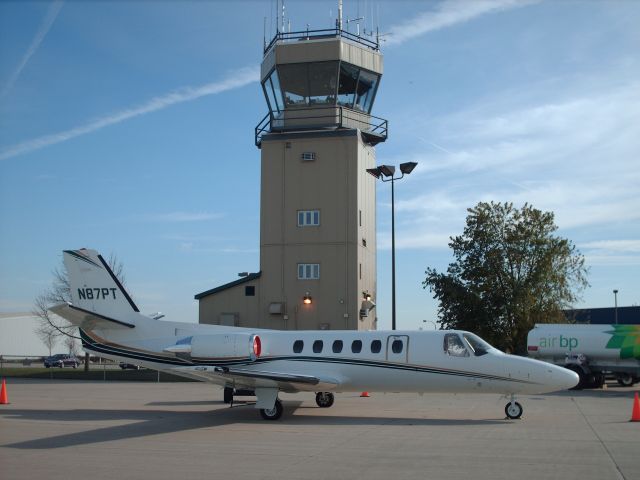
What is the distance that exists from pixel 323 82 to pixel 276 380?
79.5 feet

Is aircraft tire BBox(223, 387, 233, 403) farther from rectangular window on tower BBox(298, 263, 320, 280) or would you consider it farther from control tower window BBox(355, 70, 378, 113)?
control tower window BBox(355, 70, 378, 113)

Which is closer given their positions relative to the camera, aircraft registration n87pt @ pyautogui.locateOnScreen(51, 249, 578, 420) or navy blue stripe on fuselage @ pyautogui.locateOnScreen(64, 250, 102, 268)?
aircraft registration n87pt @ pyautogui.locateOnScreen(51, 249, 578, 420)

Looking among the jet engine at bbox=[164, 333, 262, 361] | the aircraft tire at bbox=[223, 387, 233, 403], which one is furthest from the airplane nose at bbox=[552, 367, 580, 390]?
the aircraft tire at bbox=[223, 387, 233, 403]

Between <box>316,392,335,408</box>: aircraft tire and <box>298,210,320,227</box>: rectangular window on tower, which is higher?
<box>298,210,320,227</box>: rectangular window on tower

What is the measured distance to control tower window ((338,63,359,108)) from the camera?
39.0 metres

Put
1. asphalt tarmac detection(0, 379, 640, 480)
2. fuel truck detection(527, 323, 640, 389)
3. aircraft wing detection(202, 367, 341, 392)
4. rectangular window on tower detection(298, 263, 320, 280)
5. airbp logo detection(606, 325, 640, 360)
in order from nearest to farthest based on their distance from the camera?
1. asphalt tarmac detection(0, 379, 640, 480)
2. aircraft wing detection(202, 367, 341, 392)
3. airbp logo detection(606, 325, 640, 360)
4. fuel truck detection(527, 323, 640, 389)
5. rectangular window on tower detection(298, 263, 320, 280)

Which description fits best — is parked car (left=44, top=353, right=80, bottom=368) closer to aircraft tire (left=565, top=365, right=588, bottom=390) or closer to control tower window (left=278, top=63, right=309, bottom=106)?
control tower window (left=278, top=63, right=309, bottom=106)

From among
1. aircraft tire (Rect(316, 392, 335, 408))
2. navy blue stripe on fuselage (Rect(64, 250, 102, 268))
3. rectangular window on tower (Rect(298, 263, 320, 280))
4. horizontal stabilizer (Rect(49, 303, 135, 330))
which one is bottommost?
aircraft tire (Rect(316, 392, 335, 408))

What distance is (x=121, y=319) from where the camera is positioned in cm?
2266

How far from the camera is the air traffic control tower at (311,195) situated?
3891cm

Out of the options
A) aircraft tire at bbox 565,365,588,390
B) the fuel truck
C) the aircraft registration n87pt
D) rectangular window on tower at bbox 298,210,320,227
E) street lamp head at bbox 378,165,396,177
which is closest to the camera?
the aircraft registration n87pt

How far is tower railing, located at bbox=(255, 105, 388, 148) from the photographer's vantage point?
39469 millimetres

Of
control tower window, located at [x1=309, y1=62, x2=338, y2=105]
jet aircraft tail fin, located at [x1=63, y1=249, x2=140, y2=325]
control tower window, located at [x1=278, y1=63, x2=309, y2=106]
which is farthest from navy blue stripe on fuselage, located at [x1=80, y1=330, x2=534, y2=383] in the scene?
control tower window, located at [x1=309, y1=62, x2=338, y2=105]

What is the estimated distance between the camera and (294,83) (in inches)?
1556
